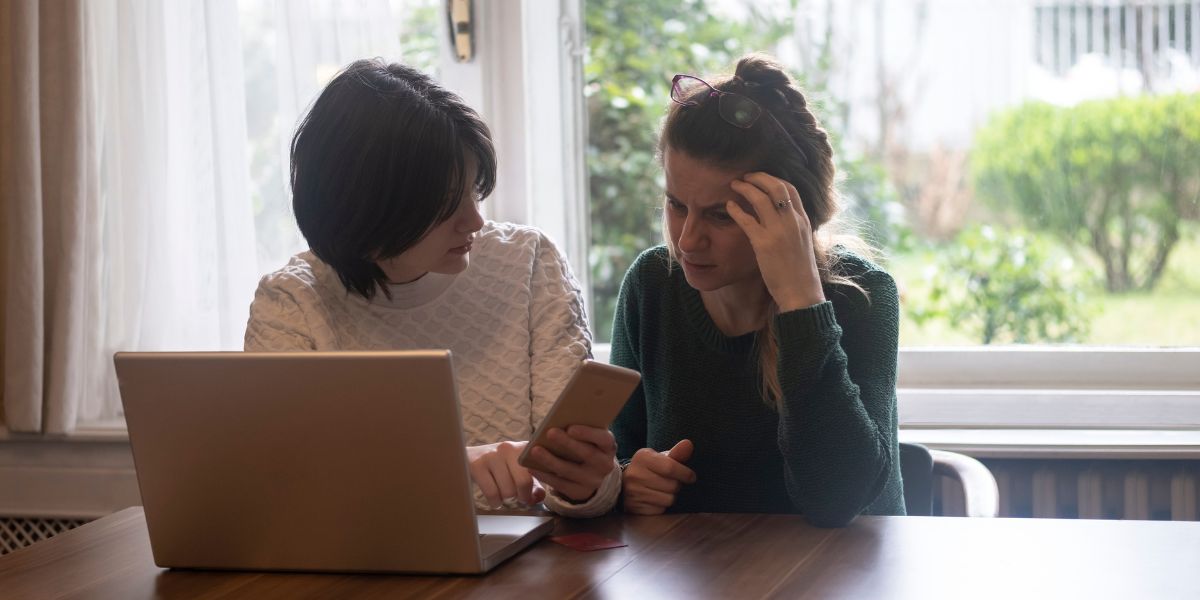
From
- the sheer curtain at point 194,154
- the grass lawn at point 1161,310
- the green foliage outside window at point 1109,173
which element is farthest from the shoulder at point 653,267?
the grass lawn at point 1161,310

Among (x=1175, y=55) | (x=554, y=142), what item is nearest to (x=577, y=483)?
(x=554, y=142)

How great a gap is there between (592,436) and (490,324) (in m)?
0.50

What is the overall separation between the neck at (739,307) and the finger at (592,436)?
0.45m

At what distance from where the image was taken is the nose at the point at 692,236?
5.08ft

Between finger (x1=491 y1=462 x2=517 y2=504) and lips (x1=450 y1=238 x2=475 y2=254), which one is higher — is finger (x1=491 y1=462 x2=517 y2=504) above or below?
below

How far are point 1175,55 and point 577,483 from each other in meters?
1.67

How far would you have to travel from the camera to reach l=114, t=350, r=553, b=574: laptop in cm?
106

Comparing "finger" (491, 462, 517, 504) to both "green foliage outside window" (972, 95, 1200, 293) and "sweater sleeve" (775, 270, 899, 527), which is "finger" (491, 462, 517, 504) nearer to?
"sweater sleeve" (775, 270, 899, 527)

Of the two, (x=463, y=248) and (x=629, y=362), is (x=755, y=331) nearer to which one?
(x=629, y=362)

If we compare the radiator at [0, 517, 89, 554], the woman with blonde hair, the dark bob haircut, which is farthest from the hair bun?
the radiator at [0, 517, 89, 554]

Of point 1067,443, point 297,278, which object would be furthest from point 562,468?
point 1067,443

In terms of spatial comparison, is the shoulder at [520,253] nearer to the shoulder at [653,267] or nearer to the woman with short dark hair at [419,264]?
the woman with short dark hair at [419,264]

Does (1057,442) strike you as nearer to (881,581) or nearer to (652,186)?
(652,186)

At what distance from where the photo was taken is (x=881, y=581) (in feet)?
3.55
